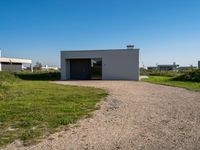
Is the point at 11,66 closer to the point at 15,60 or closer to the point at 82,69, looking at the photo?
the point at 15,60

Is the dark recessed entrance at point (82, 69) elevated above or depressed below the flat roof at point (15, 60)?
below

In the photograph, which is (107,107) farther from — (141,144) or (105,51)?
(105,51)

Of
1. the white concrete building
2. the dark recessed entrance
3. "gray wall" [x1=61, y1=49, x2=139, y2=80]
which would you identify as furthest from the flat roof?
"gray wall" [x1=61, y1=49, x2=139, y2=80]

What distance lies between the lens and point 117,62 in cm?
3266

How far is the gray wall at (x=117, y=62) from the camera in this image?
32.1m

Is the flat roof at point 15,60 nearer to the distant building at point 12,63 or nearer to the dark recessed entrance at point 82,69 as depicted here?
the distant building at point 12,63

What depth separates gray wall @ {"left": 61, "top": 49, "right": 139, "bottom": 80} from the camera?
32.1 meters

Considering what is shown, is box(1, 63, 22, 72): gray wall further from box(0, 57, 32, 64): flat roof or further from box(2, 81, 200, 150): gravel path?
box(2, 81, 200, 150): gravel path

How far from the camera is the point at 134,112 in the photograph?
9445mm

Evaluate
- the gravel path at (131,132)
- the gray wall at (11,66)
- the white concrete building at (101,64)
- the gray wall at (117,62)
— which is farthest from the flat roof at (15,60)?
the gravel path at (131,132)

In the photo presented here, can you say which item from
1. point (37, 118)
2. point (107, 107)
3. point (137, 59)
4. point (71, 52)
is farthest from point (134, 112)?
point (71, 52)

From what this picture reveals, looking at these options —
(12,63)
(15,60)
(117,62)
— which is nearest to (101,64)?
(117,62)

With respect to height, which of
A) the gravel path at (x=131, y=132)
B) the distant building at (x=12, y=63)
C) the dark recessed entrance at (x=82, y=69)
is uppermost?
the distant building at (x=12, y=63)

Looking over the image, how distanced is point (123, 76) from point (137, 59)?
2.57 m
